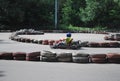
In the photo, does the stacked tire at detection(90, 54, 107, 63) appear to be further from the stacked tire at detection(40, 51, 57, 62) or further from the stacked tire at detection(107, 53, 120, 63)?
the stacked tire at detection(40, 51, 57, 62)

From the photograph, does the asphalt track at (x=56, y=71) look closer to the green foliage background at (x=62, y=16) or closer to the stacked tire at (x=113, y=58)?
the stacked tire at (x=113, y=58)

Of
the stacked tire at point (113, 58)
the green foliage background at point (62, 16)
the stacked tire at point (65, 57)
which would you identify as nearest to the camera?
the stacked tire at point (113, 58)

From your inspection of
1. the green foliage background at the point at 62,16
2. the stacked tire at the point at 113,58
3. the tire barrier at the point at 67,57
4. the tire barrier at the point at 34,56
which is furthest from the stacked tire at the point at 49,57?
the green foliage background at the point at 62,16

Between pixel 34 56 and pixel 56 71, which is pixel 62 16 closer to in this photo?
pixel 34 56

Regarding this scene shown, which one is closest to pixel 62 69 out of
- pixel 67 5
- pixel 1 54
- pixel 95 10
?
pixel 1 54

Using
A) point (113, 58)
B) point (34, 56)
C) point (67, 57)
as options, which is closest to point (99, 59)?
point (113, 58)

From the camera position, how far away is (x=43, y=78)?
7.90 metres

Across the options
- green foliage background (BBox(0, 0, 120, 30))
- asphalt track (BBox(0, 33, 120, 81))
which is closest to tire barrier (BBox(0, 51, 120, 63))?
asphalt track (BBox(0, 33, 120, 81))

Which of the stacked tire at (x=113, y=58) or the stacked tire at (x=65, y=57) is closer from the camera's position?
the stacked tire at (x=113, y=58)

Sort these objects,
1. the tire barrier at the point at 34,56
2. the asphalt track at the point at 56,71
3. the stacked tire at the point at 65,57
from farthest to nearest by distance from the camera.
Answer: the tire barrier at the point at 34,56 → the stacked tire at the point at 65,57 → the asphalt track at the point at 56,71

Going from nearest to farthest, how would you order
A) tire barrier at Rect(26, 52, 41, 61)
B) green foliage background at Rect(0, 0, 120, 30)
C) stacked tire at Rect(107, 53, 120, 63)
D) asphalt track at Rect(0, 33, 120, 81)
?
1. asphalt track at Rect(0, 33, 120, 81)
2. stacked tire at Rect(107, 53, 120, 63)
3. tire barrier at Rect(26, 52, 41, 61)
4. green foliage background at Rect(0, 0, 120, 30)

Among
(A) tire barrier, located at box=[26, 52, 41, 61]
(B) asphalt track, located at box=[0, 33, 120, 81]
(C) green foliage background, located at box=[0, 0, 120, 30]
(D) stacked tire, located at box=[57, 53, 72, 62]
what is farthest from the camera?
(C) green foliage background, located at box=[0, 0, 120, 30]

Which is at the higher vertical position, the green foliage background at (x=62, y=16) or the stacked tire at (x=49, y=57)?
the green foliage background at (x=62, y=16)

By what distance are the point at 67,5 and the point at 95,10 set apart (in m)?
5.31
